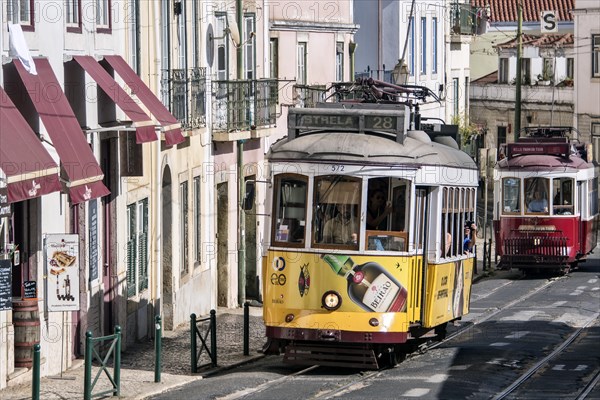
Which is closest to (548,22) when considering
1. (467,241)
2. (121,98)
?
(467,241)

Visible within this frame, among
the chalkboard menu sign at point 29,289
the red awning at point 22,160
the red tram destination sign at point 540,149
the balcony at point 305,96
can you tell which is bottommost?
the chalkboard menu sign at point 29,289

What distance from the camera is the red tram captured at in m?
40.2

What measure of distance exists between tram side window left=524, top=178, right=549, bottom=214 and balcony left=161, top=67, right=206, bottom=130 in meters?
11.1

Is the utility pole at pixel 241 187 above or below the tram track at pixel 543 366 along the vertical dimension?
above

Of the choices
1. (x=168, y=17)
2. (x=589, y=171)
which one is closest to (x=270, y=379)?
(x=168, y=17)

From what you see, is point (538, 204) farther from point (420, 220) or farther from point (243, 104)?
point (420, 220)

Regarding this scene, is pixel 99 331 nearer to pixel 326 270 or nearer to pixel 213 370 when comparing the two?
pixel 213 370

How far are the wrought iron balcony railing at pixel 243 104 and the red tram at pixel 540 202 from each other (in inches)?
279

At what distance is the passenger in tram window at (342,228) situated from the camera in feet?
72.1

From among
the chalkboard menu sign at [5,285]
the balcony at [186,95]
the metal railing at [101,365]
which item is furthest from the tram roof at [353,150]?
the balcony at [186,95]

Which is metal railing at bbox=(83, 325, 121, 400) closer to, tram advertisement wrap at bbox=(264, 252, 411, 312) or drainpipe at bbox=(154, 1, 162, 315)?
tram advertisement wrap at bbox=(264, 252, 411, 312)

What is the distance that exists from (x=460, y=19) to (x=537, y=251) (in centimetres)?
1917

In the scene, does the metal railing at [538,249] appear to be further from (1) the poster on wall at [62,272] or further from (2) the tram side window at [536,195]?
(1) the poster on wall at [62,272]

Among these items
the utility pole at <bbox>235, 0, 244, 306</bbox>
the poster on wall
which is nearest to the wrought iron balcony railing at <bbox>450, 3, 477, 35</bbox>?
the utility pole at <bbox>235, 0, 244, 306</bbox>
